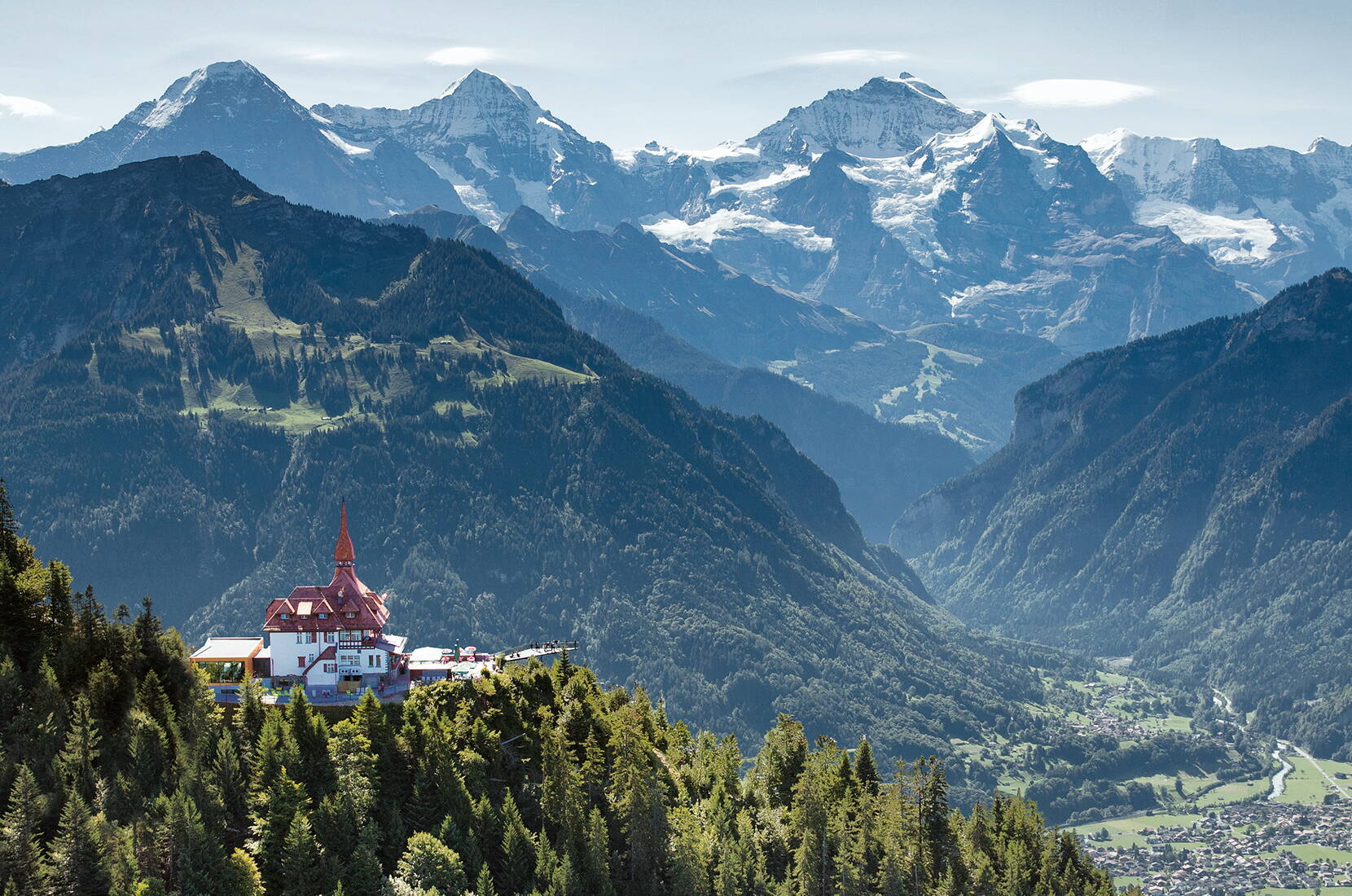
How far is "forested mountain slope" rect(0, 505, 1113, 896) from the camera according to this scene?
12331cm

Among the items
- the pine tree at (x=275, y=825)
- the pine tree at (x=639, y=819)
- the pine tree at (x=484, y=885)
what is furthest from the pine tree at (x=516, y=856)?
the pine tree at (x=275, y=825)

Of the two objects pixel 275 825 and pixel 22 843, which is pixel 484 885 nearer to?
pixel 275 825

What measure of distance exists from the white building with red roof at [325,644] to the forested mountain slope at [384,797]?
10320 millimetres

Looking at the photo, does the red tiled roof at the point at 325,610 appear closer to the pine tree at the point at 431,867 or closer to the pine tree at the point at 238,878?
the pine tree at the point at 431,867

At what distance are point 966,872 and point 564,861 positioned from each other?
183ft

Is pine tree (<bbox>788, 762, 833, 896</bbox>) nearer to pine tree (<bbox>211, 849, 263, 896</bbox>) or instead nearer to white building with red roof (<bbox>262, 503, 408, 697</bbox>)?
white building with red roof (<bbox>262, 503, 408, 697</bbox>)

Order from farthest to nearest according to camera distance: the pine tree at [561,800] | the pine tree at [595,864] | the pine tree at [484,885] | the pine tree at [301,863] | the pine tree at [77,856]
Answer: the pine tree at [561,800], the pine tree at [595,864], the pine tree at [484,885], the pine tree at [301,863], the pine tree at [77,856]

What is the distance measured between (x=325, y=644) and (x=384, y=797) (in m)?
26.7

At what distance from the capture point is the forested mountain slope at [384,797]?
123m

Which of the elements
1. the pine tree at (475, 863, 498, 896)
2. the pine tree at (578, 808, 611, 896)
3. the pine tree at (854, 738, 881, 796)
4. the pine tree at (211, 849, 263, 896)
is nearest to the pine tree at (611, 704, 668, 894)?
the pine tree at (578, 808, 611, 896)

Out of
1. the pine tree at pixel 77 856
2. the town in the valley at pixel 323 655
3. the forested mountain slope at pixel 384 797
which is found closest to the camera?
Result: the pine tree at pixel 77 856

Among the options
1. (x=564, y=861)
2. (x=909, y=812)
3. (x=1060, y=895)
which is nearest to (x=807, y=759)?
(x=909, y=812)

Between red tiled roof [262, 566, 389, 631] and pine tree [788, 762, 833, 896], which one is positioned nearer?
pine tree [788, 762, 833, 896]

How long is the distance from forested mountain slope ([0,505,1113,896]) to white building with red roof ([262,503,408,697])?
10320mm
